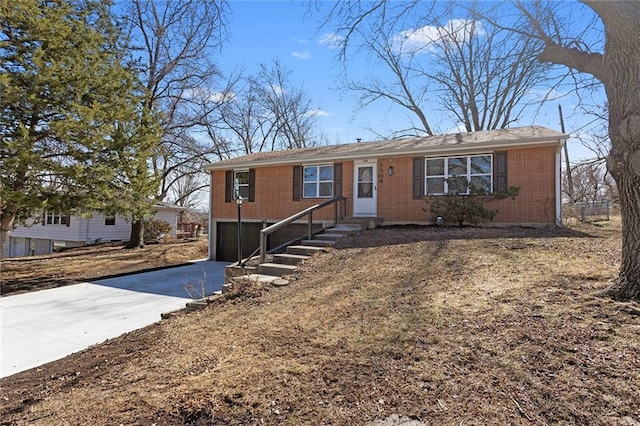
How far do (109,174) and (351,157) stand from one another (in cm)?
771

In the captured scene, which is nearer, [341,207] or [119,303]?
[119,303]

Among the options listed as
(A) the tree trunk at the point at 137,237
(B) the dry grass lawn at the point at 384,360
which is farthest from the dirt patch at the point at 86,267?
(B) the dry grass lawn at the point at 384,360

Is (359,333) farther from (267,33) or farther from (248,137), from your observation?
(248,137)

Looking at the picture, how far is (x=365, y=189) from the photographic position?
13102mm

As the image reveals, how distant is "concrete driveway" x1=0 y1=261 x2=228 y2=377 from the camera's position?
6.03 meters

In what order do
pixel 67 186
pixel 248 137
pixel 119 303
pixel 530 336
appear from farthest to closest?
1. pixel 248 137
2. pixel 67 186
3. pixel 119 303
4. pixel 530 336

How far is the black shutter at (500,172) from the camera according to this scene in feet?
36.3

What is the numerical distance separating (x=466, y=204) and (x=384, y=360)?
8039 millimetres

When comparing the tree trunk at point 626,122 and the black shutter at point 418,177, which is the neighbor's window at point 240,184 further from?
the tree trunk at point 626,122

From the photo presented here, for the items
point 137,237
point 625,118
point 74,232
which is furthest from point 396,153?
point 74,232

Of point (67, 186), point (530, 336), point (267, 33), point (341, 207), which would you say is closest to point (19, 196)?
point (67, 186)

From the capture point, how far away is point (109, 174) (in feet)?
37.6

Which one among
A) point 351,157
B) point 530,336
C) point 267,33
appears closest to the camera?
point 530,336

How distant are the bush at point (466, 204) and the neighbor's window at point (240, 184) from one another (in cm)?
776
